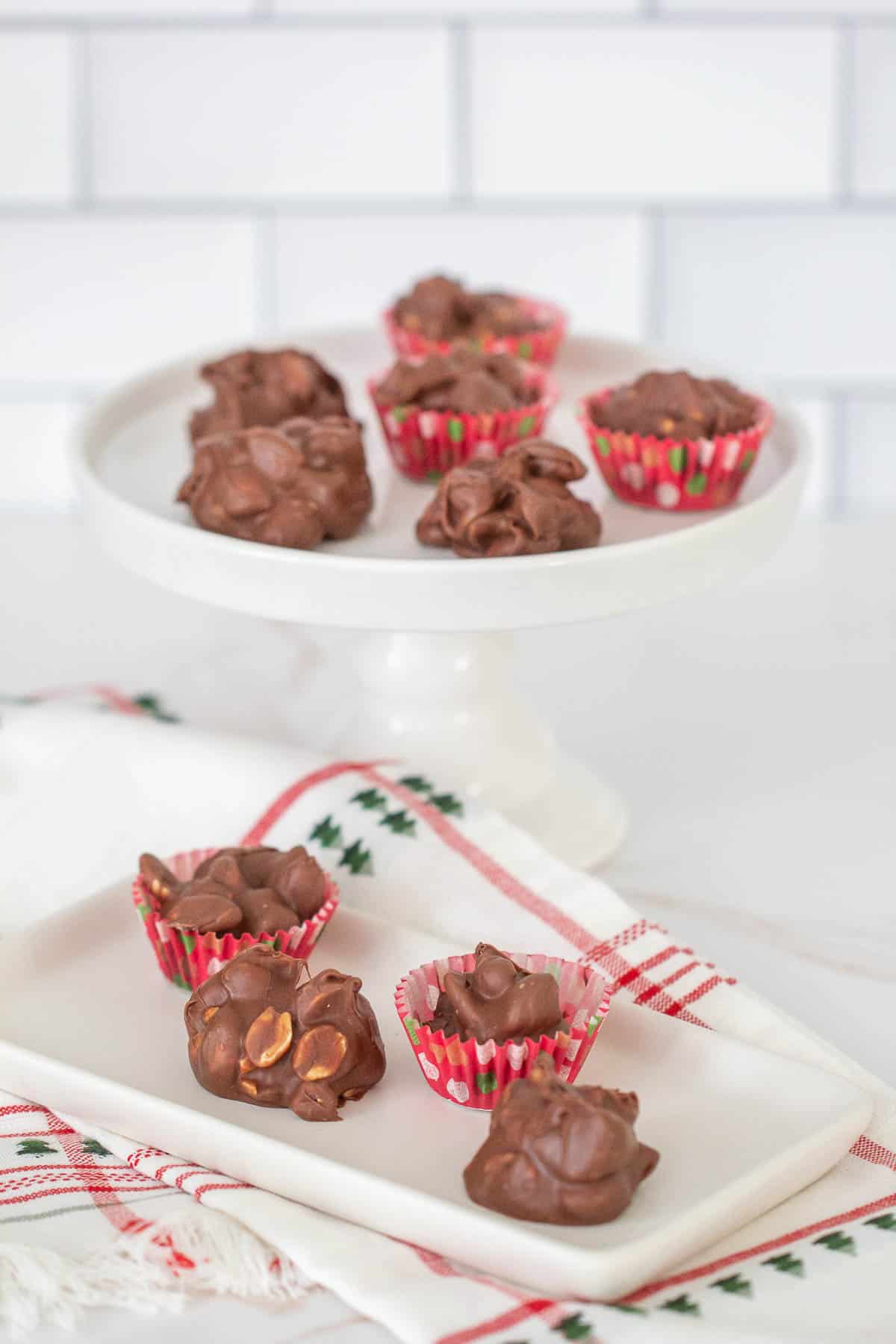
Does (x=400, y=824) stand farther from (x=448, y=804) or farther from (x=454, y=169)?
(x=454, y=169)

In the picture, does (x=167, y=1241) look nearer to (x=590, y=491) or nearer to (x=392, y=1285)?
(x=392, y=1285)

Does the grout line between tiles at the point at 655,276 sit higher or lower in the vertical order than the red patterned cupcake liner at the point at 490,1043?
higher

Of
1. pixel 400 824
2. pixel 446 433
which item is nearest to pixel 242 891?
pixel 400 824

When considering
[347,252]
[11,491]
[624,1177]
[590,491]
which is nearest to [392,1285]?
[624,1177]

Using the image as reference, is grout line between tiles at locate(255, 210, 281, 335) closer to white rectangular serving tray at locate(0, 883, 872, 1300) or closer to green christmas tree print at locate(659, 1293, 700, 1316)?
white rectangular serving tray at locate(0, 883, 872, 1300)

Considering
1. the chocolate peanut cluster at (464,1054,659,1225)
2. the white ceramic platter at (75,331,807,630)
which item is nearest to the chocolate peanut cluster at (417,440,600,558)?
the white ceramic platter at (75,331,807,630)

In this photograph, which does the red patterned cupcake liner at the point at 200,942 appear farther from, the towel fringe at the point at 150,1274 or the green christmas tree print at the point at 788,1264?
the green christmas tree print at the point at 788,1264

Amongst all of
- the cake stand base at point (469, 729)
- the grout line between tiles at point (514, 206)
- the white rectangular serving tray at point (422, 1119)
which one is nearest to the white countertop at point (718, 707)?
the cake stand base at point (469, 729)
